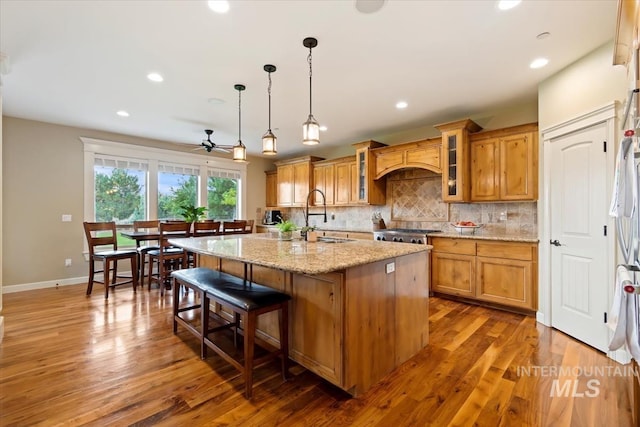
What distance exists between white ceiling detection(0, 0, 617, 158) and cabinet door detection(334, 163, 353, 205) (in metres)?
1.54

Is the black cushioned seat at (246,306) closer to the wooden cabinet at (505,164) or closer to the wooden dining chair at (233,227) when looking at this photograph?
the wooden dining chair at (233,227)

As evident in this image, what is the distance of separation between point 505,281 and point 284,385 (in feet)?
9.63

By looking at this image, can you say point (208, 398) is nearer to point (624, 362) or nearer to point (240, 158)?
point (240, 158)

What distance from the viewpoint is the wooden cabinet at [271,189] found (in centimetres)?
721

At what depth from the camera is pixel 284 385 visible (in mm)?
2053

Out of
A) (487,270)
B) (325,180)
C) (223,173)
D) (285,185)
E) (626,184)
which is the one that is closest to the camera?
(626,184)

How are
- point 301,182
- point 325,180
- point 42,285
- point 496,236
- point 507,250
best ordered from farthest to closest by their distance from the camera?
point 301,182
point 325,180
point 42,285
point 496,236
point 507,250

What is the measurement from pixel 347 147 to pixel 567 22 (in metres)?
4.16

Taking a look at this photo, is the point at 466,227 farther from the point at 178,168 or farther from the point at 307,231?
the point at 178,168

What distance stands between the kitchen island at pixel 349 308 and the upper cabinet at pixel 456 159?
6.42ft

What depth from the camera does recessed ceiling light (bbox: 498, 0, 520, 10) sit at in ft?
6.49

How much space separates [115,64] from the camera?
2816 millimetres

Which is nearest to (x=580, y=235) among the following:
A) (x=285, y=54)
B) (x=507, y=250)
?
(x=507, y=250)

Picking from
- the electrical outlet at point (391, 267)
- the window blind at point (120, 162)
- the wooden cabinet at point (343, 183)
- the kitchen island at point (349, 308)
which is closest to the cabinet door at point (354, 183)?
the wooden cabinet at point (343, 183)
